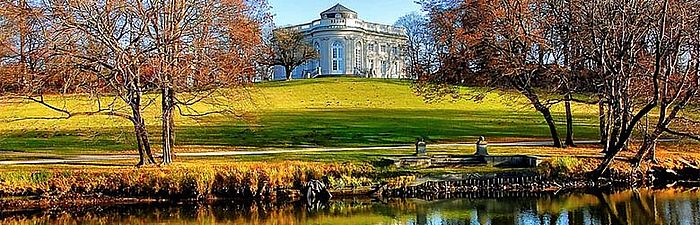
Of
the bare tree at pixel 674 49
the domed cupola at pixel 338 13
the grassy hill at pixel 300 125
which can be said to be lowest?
the grassy hill at pixel 300 125

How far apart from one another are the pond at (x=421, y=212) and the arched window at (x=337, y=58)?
248 feet

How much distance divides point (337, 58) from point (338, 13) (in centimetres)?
749

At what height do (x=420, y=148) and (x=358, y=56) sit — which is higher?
(x=358, y=56)

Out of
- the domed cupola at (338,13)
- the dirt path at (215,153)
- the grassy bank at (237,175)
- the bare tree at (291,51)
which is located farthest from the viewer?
the domed cupola at (338,13)

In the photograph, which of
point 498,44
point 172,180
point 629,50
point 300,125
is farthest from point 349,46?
point 172,180

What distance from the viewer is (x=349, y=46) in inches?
4050

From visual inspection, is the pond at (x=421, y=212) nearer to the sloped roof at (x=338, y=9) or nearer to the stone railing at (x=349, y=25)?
the stone railing at (x=349, y=25)

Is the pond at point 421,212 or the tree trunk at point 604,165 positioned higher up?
Result: the tree trunk at point 604,165

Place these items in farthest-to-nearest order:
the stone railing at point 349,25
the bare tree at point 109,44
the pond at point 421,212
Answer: the stone railing at point 349,25 < the bare tree at point 109,44 < the pond at point 421,212

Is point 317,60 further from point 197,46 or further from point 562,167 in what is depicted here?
point 562,167

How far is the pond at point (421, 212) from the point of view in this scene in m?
23.8

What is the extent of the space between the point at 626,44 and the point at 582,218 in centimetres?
949

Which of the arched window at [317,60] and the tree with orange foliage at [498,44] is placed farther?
the arched window at [317,60]

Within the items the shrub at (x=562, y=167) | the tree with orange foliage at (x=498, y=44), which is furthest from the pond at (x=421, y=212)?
the tree with orange foliage at (x=498, y=44)
